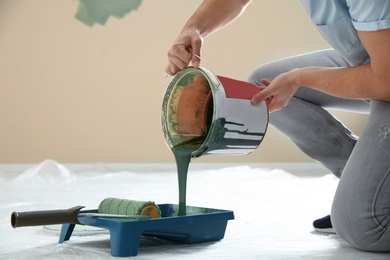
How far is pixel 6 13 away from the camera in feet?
14.9

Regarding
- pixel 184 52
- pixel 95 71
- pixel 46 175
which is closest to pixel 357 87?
pixel 184 52

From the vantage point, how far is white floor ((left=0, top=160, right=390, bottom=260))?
1626 millimetres

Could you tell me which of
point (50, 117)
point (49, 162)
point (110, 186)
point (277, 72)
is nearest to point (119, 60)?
point (50, 117)

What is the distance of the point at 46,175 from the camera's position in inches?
146

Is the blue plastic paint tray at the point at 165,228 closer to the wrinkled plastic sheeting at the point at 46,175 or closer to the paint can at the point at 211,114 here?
the paint can at the point at 211,114

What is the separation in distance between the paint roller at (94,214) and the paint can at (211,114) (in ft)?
0.58

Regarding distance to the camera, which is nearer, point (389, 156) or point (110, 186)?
point (389, 156)

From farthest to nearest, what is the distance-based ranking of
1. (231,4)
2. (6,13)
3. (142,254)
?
(6,13), (231,4), (142,254)

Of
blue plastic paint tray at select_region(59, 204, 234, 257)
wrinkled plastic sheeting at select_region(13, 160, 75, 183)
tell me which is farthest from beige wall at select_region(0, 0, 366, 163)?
blue plastic paint tray at select_region(59, 204, 234, 257)

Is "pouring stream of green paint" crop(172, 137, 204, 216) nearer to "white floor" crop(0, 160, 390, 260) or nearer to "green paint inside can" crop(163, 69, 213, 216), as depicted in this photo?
"green paint inside can" crop(163, 69, 213, 216)

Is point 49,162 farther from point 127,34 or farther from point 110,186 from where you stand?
point 127,34

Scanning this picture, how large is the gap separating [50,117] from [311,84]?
10.5 feet

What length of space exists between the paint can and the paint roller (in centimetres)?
18

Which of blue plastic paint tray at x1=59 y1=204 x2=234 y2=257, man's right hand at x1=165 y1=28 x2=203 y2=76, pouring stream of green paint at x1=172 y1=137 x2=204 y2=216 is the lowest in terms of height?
blue plastic paint tray at x1=59 y1=204 x2=234 y2=257
